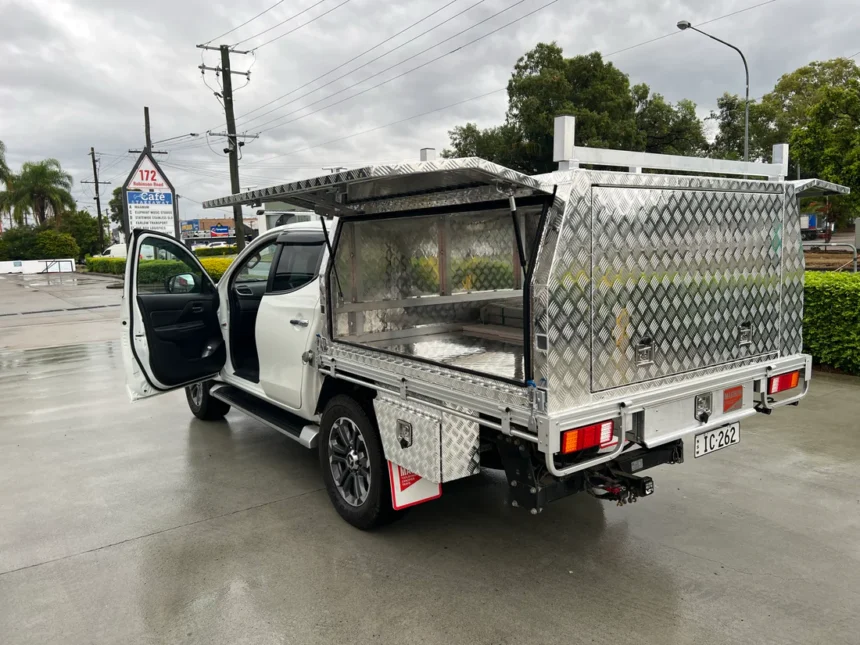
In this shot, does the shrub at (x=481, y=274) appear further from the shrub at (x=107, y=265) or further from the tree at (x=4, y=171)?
the tree at (x=4, y=171)

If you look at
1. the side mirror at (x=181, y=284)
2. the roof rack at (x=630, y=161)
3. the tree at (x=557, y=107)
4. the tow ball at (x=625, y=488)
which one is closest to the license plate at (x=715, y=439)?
the tow ball at (x=625, y=488)

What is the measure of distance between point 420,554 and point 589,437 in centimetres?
137

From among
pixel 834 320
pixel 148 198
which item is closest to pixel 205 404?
pixel 834 320

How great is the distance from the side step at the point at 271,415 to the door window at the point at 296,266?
0.95m

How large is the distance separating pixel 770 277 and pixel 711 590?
175cm

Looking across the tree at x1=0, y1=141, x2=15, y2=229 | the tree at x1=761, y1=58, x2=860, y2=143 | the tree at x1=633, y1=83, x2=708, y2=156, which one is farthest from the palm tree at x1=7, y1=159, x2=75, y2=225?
the tree at x1=761, y1=58, x2=860, y2=143

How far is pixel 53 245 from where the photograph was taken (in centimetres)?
4966

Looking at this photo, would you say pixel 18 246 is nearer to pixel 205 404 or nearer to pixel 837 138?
pixel 205 404

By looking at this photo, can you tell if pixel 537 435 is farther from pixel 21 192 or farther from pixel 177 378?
pixel 21 192

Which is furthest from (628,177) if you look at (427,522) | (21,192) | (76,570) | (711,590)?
(21,192)

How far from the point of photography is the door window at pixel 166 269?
5176mm

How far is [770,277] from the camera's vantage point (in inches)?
148

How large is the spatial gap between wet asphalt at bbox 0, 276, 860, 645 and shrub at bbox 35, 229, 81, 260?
50.5 m

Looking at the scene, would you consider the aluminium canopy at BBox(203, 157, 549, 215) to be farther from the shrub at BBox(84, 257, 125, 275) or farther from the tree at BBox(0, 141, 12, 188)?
the tree at BBox(0, 141, 12, 188)
